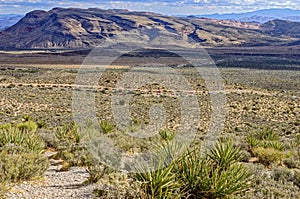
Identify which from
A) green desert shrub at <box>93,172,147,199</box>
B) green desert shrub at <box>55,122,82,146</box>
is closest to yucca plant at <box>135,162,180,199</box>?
green desert shrub at <box>93,172,147,199</box>

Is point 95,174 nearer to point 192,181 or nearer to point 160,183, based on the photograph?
point 160,183

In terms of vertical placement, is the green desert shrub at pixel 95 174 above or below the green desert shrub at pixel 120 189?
below

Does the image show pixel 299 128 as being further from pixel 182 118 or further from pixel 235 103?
pixel 235 103

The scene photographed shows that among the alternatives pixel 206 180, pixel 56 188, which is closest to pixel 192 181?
pixel 206 180

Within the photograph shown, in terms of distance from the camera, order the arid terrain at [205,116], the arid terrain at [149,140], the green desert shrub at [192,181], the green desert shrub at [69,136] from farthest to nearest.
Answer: the green desert shrub at [69,136]
the arid terrain at [205,116]
the arid terrain at [149,140]
the green desert shrub at [192,181]

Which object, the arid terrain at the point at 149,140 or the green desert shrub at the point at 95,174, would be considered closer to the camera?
the arid terrain at the point at 149,140

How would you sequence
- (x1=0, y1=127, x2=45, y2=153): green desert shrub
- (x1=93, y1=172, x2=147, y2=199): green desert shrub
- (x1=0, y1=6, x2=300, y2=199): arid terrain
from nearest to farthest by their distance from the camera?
(x1=93, y1=172, x2=147, y2=199): green desert shrub < (x1=0, y1=6, x2=300, y2=199): arid terrain < (x1=0, y1=127, x2=45, y2=153): green desert shrub

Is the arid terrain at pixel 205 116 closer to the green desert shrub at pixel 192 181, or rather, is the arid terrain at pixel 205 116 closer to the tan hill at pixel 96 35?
the green desert shrub at pixel 192 181

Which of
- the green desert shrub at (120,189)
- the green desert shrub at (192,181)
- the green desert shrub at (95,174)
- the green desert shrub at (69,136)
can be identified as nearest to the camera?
the green desert shrub at (120,189)

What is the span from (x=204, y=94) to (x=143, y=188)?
3363 centimetres

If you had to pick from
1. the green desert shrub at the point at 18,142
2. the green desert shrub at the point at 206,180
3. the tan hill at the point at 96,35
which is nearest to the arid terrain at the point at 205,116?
the green desert shrub at the point at 206,180

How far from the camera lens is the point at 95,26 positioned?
191750 mm

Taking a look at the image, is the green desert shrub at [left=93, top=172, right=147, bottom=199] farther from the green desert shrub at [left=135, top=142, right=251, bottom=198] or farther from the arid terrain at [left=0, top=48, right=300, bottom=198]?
the arid terrain at [left=0, top=48, right=300, bottom=198]

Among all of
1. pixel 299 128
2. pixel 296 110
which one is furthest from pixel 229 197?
pixel 296 110
